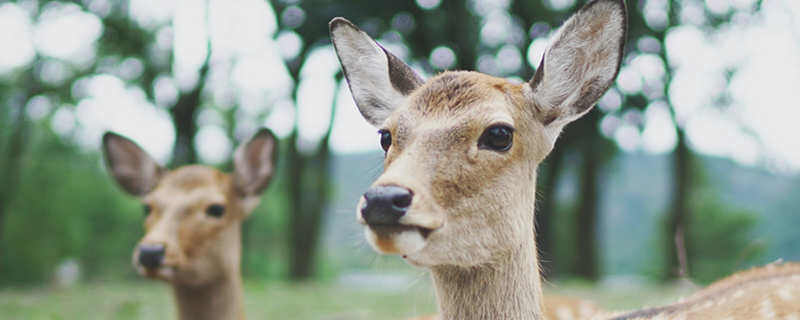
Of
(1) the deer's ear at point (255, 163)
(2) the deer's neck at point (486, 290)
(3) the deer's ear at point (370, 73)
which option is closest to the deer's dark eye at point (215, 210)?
(1) the deer's ear at point (255, 163)

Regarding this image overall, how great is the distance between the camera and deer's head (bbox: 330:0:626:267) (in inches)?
74.2

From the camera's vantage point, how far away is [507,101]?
91.5 inches

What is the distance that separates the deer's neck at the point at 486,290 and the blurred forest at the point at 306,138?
6.31m

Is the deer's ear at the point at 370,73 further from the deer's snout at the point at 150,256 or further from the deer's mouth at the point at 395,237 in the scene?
the deer's snout at the point at 150,256

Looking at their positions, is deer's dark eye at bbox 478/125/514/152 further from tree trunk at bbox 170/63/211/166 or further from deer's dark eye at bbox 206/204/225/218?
tree trunk at bbox 170/63/211/166

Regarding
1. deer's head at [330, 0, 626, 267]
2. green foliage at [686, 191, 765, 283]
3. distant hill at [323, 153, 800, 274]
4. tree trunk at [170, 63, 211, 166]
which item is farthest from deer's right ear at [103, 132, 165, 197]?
green foliage at [686, 191, 765, 283]

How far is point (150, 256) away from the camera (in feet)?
12.2

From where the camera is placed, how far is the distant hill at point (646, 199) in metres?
11.7

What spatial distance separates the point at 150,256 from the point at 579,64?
8.78ft

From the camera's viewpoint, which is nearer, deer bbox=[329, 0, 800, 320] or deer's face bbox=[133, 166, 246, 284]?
deer bbox=[329, 0, 800, 320]

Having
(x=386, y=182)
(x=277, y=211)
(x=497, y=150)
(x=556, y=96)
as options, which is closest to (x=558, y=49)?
(x=556, y=96)

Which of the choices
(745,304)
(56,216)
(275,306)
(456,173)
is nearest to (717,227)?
(275,306)

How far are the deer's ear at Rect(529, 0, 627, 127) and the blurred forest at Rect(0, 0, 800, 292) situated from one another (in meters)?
6.18

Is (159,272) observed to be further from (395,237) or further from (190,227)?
(395,237)
